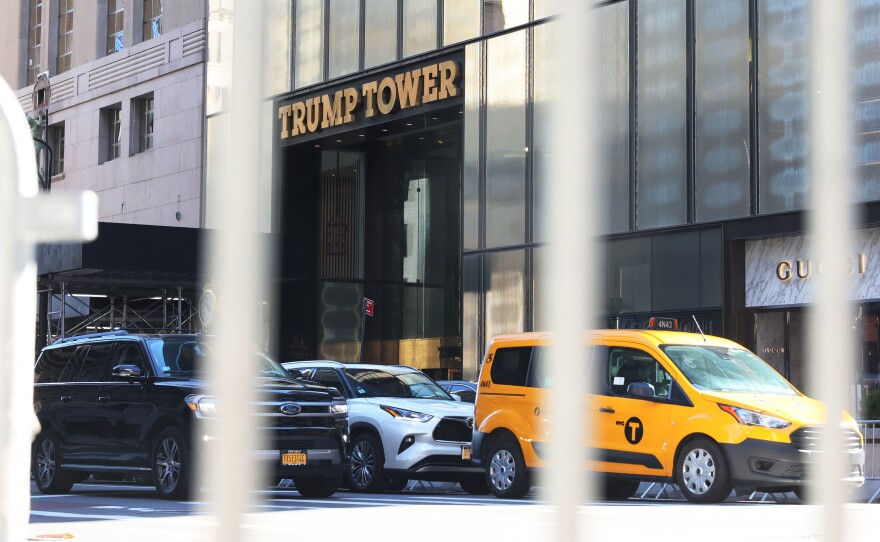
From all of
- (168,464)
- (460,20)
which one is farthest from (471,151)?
(168,464)

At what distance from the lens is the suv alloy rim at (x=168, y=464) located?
46.6ft

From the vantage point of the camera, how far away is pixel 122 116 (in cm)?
4075

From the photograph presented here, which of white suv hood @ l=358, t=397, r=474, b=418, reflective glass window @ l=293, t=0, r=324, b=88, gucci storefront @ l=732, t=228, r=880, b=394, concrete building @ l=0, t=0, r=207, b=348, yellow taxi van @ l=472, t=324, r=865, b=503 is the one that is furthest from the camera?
concrete building @ l=0, t=0, r=207, b=348

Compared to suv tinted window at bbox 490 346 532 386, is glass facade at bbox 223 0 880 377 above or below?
above

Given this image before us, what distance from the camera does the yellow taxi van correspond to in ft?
45.0

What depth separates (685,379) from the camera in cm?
1440

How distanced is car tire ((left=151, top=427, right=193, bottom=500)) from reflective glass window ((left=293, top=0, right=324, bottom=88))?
19804 mm

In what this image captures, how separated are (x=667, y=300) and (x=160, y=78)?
19.5 meters

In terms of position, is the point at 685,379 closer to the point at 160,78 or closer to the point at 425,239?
the point at 425,239

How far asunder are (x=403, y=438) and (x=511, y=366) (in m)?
1.61

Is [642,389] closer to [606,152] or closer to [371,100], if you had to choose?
[606,152]

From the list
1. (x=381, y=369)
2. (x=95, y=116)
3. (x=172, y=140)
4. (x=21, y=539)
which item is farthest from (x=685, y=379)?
(x=95, y=116)

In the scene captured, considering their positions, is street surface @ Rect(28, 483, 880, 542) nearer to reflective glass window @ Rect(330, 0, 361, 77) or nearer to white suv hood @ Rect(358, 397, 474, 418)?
white suv hood @ Rect(358, 397, 474, 418)

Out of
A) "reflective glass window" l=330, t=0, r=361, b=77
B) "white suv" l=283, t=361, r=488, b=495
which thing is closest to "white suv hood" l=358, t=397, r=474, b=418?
"white suv" l=283, t=361, r=488, b=495
